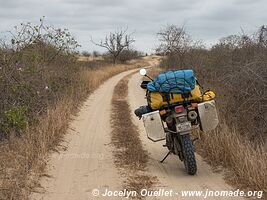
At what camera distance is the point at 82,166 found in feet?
23.0

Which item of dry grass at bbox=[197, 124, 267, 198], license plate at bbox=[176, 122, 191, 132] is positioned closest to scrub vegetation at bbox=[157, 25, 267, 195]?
dry grass at bbox=[197, 124, 267, 198]

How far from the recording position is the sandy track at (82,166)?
5746 mm

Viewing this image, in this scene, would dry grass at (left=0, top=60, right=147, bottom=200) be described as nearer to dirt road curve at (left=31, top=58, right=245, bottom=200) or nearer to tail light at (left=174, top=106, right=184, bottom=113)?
dirt road curve at (left=31, top=58, right=245, bottom=200)

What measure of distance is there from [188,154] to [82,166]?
1.87 meters

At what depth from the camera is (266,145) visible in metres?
6.64

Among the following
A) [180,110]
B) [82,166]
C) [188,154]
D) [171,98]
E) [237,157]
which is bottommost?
[82,166]

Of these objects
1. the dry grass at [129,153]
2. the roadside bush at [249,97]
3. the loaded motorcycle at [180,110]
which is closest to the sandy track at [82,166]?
the dry grass at [129,153]

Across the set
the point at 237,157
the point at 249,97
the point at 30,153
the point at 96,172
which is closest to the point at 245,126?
the point at 249,97

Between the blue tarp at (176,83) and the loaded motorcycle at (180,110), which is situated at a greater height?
the blue tarp at (176,83)

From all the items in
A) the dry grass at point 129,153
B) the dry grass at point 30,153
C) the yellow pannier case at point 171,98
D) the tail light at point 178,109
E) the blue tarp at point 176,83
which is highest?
the blue tarp at point 176,83

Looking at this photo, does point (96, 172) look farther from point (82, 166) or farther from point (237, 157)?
point (237, 157)

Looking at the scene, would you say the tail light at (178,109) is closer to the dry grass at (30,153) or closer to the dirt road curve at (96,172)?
the dirt road curve at (96,172)

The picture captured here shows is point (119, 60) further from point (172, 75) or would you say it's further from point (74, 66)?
point (172, 75)

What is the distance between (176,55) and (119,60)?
36477mm
